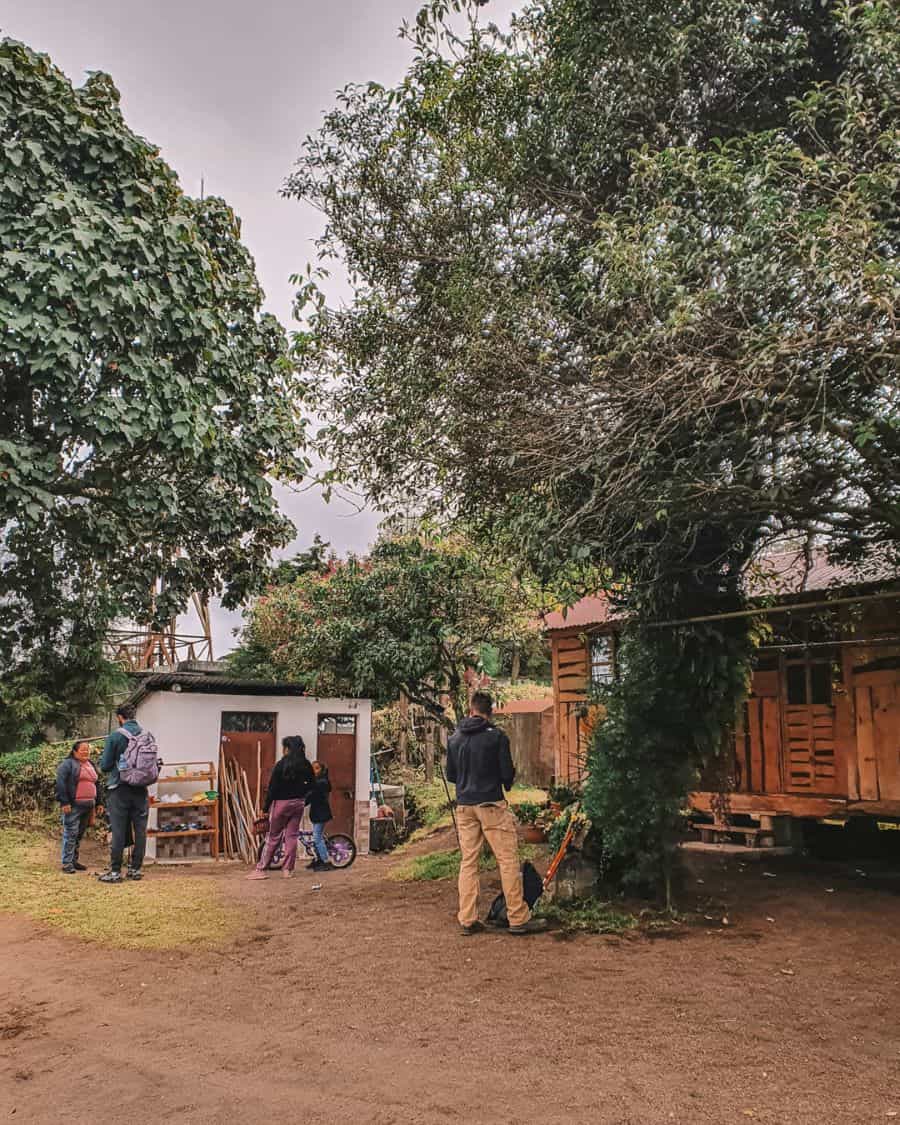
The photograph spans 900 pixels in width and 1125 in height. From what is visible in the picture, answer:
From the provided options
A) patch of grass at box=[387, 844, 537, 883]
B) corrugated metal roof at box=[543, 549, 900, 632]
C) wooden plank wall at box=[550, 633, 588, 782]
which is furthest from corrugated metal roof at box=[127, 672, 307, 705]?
corrugated metal roof at box=[543, 549, 900, 632]

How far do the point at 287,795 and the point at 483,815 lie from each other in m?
4.33

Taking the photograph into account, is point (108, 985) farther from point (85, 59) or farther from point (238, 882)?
point (85, 59)

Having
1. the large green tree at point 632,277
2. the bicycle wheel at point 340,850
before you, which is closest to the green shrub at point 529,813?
the bicycle wheel at point 340,850

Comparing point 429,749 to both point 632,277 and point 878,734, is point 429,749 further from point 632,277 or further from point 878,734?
point 632,277

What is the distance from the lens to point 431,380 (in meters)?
8.29

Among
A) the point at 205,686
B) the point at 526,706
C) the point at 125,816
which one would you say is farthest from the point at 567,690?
the point at 125,816

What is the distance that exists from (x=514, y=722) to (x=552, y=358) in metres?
18.5

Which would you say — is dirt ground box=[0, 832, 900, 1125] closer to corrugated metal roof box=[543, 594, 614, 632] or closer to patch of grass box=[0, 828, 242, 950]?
patch of grass box=[0, 828, 242, 950]

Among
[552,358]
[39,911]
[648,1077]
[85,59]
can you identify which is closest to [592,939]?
[648,1077]

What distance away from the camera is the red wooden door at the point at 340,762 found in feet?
55.2

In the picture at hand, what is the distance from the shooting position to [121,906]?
9.12 meters

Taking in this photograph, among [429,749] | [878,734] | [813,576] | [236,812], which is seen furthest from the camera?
[429,749]

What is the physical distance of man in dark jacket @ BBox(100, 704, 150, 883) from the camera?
10.8 m

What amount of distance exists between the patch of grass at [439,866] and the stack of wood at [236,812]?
3.31 metres
